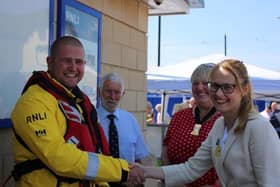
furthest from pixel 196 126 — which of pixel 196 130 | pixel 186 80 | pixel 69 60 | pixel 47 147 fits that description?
pixel 186 80

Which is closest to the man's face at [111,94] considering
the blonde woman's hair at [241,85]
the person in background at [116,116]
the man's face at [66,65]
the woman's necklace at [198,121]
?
the person in background at [116,116]

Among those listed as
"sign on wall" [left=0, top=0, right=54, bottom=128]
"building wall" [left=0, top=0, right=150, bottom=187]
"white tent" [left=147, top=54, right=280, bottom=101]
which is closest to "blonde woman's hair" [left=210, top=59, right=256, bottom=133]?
"sign on wall" [left=0, top=0, right=54, bottom=128]

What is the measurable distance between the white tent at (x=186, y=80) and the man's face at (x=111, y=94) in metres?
6.61

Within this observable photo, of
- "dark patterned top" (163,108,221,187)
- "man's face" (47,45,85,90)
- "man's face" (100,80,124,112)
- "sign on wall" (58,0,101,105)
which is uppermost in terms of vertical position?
"sign on wall" (58,0,101,105)

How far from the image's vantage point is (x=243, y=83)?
2.45 metres

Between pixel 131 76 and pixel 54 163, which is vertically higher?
pixel 131 76

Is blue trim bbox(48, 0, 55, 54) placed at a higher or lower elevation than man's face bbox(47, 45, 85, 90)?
higher

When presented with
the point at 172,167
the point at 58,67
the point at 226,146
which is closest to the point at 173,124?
the point at 172,167

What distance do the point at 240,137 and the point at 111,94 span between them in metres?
1.27

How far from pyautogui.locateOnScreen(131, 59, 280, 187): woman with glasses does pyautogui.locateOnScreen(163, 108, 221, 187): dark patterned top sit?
64 cm

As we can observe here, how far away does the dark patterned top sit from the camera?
329 cm

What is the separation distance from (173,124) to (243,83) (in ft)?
3.78

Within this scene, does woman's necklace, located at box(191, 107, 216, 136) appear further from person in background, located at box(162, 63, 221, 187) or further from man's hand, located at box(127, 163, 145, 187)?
man's hand, located at box(127, 163, 145, 187)

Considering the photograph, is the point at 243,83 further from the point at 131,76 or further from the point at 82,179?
the point at 131,76
